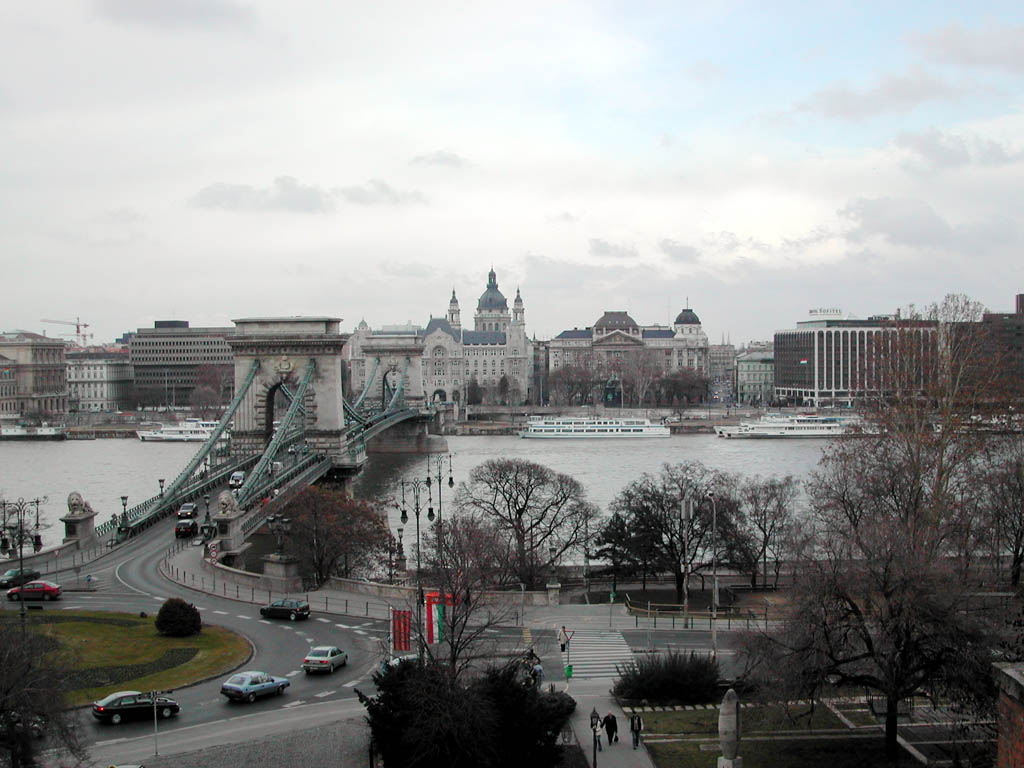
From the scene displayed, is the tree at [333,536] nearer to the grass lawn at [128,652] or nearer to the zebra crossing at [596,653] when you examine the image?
the grass lawn at [128,652]

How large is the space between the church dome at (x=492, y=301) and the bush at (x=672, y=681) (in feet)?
567

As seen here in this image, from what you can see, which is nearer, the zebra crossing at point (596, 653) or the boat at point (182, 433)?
the zebra crossing at point (596, 653)

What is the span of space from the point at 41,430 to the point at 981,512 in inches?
3788

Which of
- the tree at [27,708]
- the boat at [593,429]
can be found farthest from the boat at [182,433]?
the tree at [27,708]

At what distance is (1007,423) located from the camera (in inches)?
1363

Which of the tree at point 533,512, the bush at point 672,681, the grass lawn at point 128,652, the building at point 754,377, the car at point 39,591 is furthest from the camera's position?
the building at point 754,377

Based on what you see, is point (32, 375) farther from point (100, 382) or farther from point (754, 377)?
point (754, 377)

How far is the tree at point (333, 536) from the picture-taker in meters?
29.8

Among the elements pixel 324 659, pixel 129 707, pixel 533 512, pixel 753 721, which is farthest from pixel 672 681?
pixel 533 512

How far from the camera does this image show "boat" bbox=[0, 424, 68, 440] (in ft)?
336

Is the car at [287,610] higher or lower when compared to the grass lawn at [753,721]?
higher

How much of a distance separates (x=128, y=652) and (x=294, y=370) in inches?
1514

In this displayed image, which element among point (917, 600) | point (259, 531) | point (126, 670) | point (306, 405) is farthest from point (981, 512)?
point (306, 405)

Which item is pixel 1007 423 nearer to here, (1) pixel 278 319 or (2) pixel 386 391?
(1) pixel 278 319
